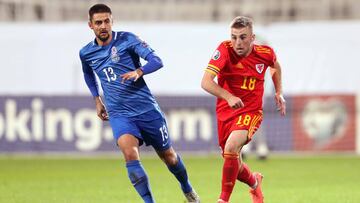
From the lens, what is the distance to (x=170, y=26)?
21172mm

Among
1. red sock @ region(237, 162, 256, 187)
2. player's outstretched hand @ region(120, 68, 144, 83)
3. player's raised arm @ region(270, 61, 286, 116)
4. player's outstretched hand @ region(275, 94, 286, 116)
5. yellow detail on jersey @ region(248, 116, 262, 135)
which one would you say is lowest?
red sock @ region(237, 162, 256, 187)

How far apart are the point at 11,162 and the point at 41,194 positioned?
692 centimetres

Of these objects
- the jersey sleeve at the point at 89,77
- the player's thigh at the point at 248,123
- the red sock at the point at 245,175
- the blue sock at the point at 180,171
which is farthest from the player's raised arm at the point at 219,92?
the jersey sleeve at the point at 89,77

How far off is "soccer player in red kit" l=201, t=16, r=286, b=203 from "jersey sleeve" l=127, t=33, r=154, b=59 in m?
0.67

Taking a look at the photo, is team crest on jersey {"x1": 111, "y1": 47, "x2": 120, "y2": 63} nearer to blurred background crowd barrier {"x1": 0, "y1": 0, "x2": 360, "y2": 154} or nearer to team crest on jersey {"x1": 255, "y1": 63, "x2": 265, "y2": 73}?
team crest on jersey {"x1": 255, "y1": 63, "x2": 265, "y2": 73}

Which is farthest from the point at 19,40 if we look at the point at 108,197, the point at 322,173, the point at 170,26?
the point at 108,197

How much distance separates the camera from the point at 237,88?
996 centimetres

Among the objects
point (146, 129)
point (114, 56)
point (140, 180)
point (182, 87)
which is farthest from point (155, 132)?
point (182, 87)

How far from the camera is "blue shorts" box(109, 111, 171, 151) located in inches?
388

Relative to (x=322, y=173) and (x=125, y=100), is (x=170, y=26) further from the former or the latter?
(x=125, y=100)

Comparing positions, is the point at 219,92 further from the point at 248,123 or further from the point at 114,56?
the point at 114,56

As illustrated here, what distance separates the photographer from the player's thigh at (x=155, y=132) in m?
10.0

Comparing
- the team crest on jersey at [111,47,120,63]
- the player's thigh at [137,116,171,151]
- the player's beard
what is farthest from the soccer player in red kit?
the player's beard

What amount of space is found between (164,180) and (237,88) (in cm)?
514
